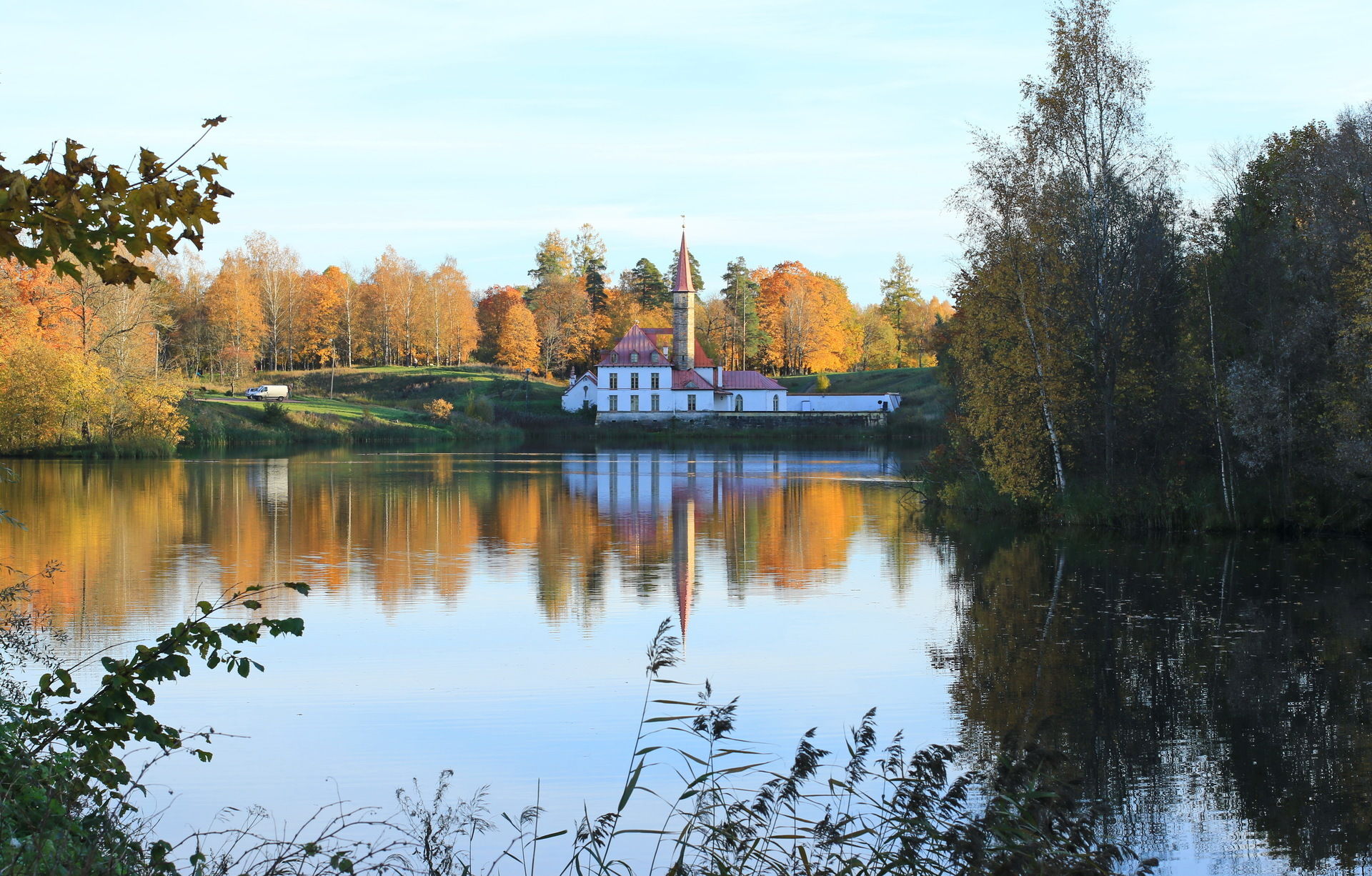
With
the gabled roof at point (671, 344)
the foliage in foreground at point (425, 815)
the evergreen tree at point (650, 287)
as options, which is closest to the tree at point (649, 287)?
the evergreen tree at point (650, 287)

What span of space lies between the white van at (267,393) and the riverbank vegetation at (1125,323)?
55.6 metres

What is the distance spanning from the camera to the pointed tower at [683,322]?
272ft

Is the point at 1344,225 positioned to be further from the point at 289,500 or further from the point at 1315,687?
the point at 289,500

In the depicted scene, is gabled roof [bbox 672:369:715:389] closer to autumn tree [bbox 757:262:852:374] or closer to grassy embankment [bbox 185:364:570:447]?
grassy embankment [bbox 185:364:570:447]

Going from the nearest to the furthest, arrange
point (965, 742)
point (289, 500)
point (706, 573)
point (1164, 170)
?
point (965, 742) → point (706, 573) → point (1164, 170) → point (289, 500)

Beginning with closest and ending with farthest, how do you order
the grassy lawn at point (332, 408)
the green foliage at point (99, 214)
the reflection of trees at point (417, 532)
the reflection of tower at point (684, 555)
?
the green foliage at point (99, 214) < the reflection of tower at point (684, 555) < the reflection of trees at point (417, 532) < the grassy lawn at point (332, 408)

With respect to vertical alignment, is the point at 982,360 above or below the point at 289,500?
above

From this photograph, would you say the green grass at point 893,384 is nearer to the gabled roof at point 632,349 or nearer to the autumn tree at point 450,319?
the gabled roof at point 632,349

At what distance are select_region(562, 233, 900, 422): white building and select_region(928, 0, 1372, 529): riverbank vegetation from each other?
5463cm

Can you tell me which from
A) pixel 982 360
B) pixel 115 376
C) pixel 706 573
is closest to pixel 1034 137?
pixel 982 360

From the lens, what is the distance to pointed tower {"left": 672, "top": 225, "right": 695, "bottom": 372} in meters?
82.9

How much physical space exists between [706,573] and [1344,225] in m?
13.3

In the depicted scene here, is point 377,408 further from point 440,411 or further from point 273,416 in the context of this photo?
point 273,416

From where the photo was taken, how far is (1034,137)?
25.0 meters
